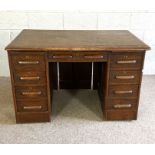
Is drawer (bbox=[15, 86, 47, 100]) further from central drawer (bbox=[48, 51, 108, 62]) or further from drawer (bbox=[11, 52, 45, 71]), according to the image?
central drawer (bbox=[48, 51, 108, 62])

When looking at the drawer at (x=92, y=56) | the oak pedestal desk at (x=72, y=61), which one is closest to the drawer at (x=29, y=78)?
the oak pedestal desk at (x=72, y=61)

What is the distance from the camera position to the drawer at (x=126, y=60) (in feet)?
5.71

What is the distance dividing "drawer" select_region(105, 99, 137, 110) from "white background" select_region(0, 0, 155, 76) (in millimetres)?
1264

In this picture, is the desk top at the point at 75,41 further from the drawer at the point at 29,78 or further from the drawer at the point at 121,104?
the drawer at the point at 121,104

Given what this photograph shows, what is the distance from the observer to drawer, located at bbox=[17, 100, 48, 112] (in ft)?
6.13

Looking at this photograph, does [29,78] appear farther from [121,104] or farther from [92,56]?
[121,104]

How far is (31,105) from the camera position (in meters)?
1.89

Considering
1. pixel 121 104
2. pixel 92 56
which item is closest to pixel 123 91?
pixel 121 104

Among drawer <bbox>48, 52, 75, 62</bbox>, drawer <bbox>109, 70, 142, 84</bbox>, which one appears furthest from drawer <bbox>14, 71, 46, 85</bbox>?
drawer <bbox>109, 70, 142, 84</bbox>

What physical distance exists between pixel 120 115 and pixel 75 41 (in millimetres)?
827
